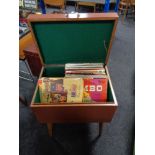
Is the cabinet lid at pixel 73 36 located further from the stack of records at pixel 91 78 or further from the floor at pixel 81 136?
the floor at pixel 81 136

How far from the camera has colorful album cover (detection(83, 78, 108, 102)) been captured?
4.02 ft

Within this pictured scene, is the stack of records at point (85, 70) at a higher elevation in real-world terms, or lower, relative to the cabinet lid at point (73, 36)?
lower

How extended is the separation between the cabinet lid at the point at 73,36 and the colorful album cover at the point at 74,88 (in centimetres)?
24

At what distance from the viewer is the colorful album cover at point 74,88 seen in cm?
120

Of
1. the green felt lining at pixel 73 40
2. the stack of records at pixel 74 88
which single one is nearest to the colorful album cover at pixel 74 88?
the stack of records at pixel 74 88

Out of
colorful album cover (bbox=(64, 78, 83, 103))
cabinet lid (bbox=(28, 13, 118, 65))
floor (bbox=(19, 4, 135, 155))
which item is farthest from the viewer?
floor (bbox=(19, 4, 135, 155))

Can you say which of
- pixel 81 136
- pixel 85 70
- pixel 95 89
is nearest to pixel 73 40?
pixel 85 70

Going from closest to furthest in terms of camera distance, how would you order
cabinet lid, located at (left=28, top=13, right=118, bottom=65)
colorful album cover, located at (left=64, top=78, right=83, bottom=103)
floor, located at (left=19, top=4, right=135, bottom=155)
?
cabinet lid, located at (left=28, top=13, right=118, bottom=65), colorful album cover, located at (left=64, top=78, right=83, bottom=103), floor, located at (left=19, top=4, right=135, bottom=155)

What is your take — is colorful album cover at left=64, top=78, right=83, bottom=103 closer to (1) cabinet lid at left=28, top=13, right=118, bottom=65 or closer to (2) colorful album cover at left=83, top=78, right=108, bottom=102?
(2) colorful album cover at left=83, top=78, right=108, bottom=102

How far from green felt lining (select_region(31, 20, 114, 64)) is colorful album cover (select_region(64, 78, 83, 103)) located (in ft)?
0.78

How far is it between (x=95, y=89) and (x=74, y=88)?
0.53 feet

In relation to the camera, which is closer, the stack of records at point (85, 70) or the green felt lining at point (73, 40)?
the green felt lining at point (73, 40)

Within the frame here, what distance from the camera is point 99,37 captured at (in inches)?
46.9

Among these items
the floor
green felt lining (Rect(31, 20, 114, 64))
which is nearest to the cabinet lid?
green felt lining (Rect(31, 20, 114, 64))
